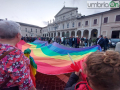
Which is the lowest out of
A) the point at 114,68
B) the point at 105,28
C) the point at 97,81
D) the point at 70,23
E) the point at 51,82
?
the point at 51,82

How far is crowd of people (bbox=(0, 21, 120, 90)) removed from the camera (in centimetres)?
49

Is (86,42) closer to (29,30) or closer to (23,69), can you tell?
(23,69)

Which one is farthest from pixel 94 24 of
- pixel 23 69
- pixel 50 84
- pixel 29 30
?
pixel 29 30

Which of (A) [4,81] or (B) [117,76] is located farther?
(A) [4,81]

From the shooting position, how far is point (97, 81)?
1.75ft

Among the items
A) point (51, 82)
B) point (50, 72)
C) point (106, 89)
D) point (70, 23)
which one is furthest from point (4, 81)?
point (70, 23)

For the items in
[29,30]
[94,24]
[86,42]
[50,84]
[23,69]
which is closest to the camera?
[23,69]

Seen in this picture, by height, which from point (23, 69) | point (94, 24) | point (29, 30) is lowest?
point (23, 69)

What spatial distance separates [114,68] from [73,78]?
589 mm

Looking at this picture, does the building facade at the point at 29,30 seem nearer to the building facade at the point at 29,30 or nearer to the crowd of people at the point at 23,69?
the building facade at the point at 29,30

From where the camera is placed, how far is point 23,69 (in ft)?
2.34

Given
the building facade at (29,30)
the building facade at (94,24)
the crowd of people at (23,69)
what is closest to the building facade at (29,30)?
the building facade at (29,30)

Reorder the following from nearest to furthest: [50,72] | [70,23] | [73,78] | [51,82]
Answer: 1. [73,78]
2. [50,72]
3. [51,82]
4. [70,23]

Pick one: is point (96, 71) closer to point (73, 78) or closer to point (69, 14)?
point (73, 78)
